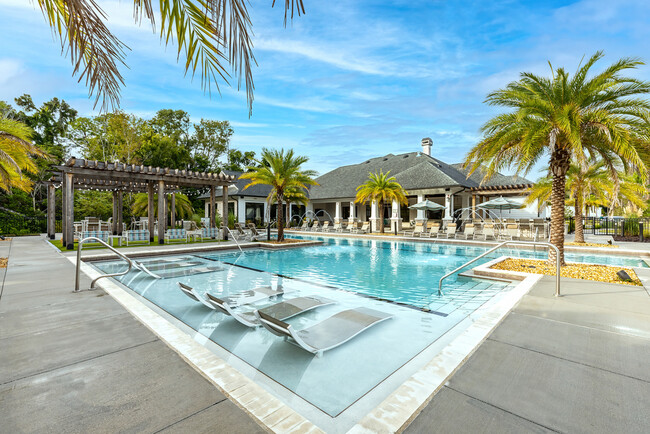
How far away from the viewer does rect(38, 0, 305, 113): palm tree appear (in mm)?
1836

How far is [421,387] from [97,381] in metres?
2.98

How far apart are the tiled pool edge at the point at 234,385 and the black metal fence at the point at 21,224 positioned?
2627cm

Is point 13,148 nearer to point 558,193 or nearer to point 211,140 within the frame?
point 558,193

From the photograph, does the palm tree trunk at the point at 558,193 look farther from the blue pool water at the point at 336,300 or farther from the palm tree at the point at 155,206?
the palm tree at the point at 155,206

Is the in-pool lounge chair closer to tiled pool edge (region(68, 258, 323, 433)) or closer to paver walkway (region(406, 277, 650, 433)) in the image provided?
tiled pool edge (region(68, 258, 323, 433))

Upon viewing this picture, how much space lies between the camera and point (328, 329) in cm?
473

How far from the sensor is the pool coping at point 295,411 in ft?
7.75

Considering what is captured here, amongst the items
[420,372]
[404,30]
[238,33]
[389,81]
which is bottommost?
[420,372]

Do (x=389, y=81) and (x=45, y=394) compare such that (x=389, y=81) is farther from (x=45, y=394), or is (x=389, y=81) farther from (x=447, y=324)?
(x=45, y=394)

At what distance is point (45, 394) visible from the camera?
8.88 feet

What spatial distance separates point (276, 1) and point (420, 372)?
3326 mm

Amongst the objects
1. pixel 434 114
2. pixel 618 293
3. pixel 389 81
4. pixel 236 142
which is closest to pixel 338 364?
pixel 618 293

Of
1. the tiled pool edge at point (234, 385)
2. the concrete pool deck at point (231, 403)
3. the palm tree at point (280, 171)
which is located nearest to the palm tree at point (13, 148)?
the palm tree at point (280, 171)

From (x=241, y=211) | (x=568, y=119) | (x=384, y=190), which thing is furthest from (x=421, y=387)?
(x=241, y=211)
